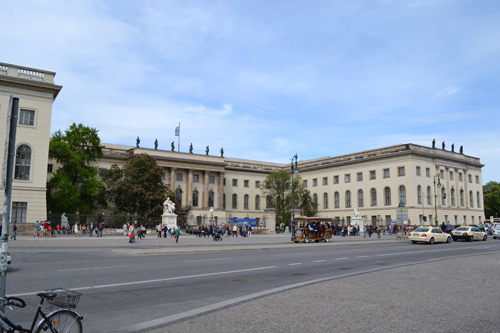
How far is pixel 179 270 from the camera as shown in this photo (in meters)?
14.6

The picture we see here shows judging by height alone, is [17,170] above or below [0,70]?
below

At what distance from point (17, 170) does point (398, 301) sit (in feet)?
152

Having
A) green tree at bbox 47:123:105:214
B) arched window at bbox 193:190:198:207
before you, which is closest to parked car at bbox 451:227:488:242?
green tree at bbox 47:123:105:214

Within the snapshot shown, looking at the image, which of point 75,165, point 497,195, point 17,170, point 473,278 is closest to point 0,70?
point 17,170

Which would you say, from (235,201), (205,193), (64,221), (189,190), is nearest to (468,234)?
(64,221)

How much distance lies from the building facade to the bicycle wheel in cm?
4457

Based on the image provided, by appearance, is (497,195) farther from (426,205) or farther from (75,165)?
(75,165)

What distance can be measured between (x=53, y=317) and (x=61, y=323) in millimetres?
173

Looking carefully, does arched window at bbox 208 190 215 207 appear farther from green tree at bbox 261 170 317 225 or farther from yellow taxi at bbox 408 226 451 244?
yellow taxi at bbox 408 226 451 244

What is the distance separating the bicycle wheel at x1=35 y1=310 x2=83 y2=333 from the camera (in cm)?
482

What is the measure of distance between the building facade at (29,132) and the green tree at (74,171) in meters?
12.6

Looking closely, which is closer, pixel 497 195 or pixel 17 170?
pixel 17 170

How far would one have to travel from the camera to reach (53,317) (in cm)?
489

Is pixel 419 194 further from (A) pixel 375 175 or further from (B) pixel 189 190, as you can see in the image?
(B) pixel 189 190
